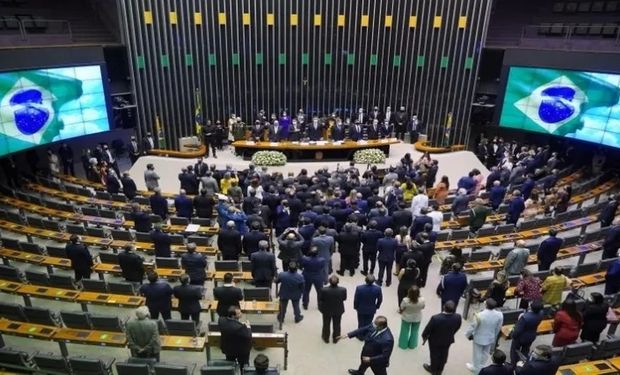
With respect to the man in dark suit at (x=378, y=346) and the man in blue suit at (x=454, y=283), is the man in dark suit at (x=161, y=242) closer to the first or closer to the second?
the man in dark suit at (x=378, y=346)

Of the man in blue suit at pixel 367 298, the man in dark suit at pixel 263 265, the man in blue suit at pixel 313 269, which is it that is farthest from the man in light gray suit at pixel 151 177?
the man in blue suit at pixel 367 298

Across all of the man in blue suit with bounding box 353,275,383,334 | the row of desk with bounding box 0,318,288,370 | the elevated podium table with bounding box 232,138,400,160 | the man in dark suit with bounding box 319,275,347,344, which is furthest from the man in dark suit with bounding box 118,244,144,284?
the elevated podium table with bounding box 232,138,400,160

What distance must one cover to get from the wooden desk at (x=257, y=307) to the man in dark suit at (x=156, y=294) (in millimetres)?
769

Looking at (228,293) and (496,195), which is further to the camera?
(496,195)

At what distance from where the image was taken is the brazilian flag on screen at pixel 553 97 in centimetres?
1428

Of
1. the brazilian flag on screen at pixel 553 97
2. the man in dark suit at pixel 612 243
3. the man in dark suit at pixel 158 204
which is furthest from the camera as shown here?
the brazilian flag on screen at pixel 553 97

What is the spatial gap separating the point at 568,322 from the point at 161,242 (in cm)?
678

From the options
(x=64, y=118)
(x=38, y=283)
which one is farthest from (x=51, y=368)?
(x=64, y=118)

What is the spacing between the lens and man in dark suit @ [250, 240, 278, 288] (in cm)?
743

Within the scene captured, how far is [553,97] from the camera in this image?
15.6 metres

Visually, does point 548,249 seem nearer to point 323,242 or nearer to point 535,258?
point 535,258

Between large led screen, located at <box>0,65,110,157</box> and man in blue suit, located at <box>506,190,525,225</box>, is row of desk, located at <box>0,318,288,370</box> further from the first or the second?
large led screen, located at <box>0,65,110,157</box>

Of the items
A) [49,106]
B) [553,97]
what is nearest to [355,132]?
[553,97]

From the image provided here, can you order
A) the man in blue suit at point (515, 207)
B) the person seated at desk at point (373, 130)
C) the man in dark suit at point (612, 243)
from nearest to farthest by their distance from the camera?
the man in dark suit at point (612, 243) < the man in blue suit at point (515, 207) < the person seated at desk at point (373, 130)
